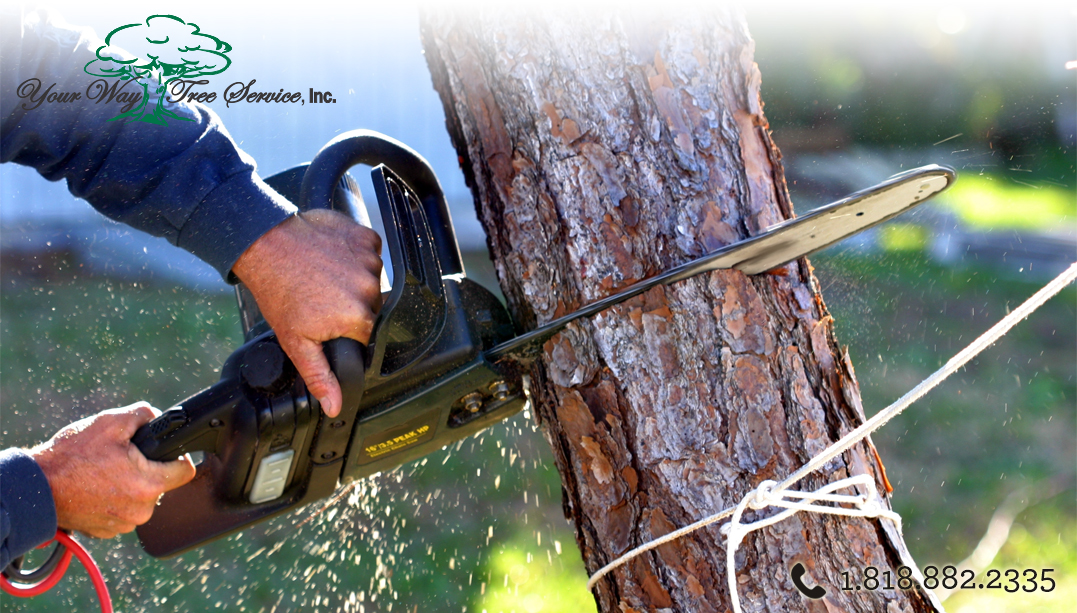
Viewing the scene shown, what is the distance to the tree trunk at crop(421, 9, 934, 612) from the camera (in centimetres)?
100

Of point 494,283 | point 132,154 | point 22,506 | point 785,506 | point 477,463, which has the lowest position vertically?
point 477,463

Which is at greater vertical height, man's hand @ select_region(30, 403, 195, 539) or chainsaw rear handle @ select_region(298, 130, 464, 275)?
chainsaw rear handle @ select_region(298, 130, 464, 275)

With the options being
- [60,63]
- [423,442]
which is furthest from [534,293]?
[60,63]

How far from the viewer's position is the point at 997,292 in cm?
476

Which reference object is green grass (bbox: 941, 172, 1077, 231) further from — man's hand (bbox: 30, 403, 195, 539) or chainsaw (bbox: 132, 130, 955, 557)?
man's hand (bbox: 30, 403, 195, 539)

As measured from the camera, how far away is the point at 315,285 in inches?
44.4

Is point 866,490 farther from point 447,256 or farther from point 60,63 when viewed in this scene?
point 60,63

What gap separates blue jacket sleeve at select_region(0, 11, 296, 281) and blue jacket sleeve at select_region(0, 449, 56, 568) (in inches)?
18.7

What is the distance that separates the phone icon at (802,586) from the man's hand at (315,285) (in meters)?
0.70

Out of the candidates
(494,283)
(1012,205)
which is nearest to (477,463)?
(494,283)

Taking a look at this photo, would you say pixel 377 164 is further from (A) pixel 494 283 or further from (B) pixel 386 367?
(A) pixel 494 283

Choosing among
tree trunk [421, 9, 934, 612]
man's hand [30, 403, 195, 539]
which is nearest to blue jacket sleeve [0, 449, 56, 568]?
man's hand [30, 403, 195, 539]

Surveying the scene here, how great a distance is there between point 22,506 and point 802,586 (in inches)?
50.7

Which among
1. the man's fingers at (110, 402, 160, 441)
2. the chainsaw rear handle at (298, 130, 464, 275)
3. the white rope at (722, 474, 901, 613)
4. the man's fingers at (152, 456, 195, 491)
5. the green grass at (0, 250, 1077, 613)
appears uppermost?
the chainsaw rear handle at (298, 130, 464, 275)
